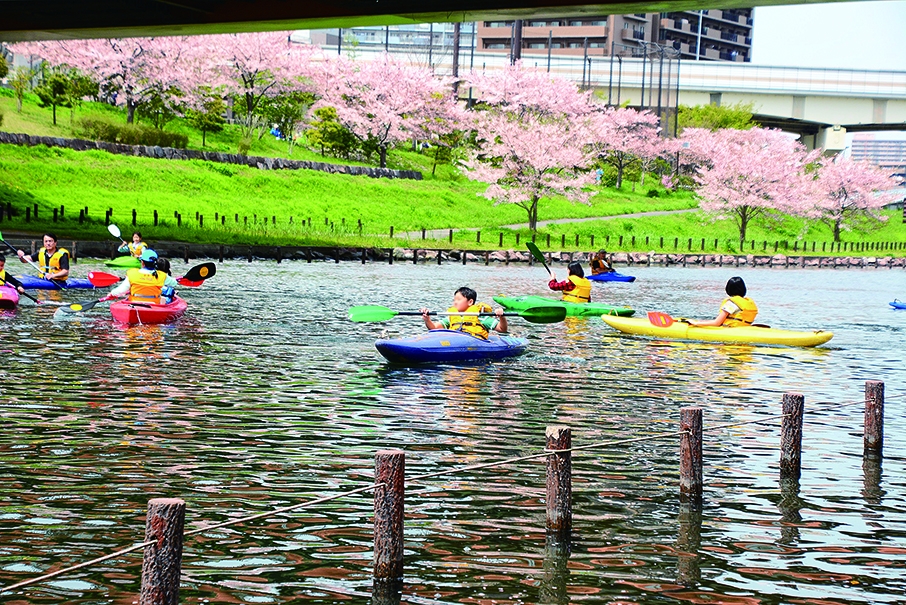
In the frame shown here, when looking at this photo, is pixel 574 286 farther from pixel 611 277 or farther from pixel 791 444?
pixel 791 444

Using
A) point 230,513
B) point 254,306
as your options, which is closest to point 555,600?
point 230,513

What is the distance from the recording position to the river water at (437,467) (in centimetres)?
714

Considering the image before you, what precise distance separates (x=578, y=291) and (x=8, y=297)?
1232cm

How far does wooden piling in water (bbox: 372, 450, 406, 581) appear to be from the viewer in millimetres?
6516

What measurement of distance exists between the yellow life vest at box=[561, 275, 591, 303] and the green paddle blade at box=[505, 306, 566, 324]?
18.5ft

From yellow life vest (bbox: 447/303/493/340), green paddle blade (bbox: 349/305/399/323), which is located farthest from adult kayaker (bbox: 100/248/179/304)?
yellow life vest (bbox: 447/303/493/340)

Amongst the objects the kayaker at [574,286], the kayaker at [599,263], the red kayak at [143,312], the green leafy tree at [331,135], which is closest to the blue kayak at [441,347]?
the red kayak at [143,312]

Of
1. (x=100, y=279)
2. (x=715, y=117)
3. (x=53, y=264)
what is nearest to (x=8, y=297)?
(x=100, y=279)

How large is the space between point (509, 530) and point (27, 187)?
38.4 metres

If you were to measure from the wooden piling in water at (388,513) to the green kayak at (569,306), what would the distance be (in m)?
15.6

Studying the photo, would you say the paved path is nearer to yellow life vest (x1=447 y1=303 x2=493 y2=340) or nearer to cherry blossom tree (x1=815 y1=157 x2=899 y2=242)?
cherry blossom tree (x1=815 y1=157 x2=899 y2=242)

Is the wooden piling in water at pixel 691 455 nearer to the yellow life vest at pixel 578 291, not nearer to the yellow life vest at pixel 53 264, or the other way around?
the yellow life vest at pixel 578 291

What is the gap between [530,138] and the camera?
58.4 m

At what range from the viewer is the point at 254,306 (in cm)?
2439
